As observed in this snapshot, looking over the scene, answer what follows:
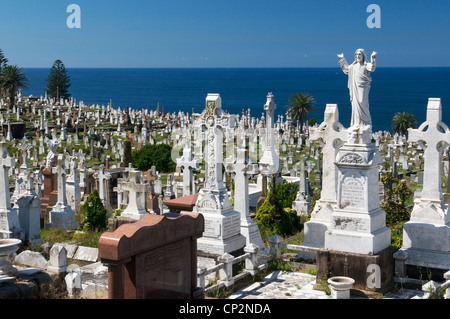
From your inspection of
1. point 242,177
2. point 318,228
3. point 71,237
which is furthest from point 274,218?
point 71,237

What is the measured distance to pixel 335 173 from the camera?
1295 cm

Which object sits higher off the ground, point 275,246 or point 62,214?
point 275,246

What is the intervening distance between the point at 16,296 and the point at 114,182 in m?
16.6

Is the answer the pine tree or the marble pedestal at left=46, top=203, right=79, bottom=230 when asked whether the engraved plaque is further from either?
the pine tree

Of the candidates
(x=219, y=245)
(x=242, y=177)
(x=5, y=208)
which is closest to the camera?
(x=219, y=245)

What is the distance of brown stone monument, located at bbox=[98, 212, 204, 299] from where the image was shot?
288 inches

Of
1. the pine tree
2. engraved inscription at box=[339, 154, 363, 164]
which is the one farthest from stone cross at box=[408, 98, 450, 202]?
the pine tree

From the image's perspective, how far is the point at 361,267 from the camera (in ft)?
35.6

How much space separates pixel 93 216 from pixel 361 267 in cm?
844

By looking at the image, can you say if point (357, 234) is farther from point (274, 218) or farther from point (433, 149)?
point (274, 218)

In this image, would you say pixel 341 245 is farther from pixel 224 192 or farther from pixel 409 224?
pixel 224 192

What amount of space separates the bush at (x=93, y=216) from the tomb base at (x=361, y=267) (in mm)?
7597

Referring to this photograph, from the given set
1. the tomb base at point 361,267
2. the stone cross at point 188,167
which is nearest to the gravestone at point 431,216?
the tomb base at point 361,267
